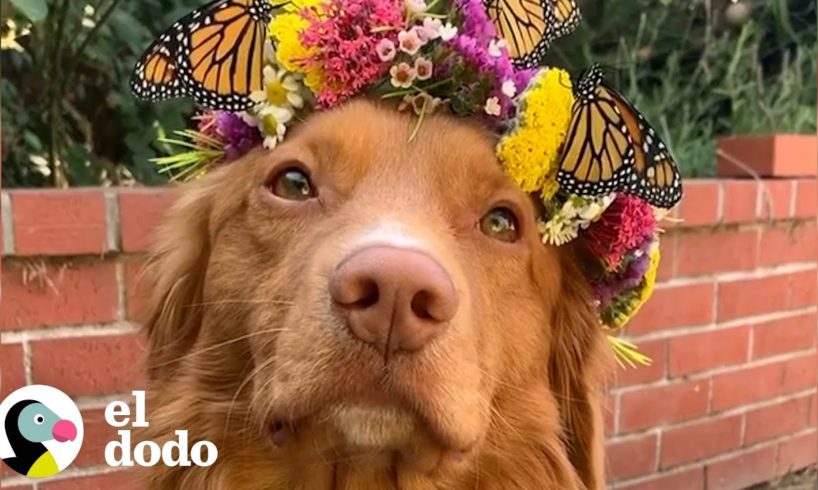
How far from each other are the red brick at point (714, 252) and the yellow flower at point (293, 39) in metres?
1.81

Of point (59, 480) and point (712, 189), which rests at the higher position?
point (712, 189)

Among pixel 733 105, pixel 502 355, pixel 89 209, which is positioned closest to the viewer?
pixel 502 355

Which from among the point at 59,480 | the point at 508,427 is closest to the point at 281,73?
the point at 508,427

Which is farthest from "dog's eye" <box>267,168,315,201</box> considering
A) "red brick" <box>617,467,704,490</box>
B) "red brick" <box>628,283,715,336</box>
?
"red brick" <box>617,467,704,490</box>

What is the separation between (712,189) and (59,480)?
2.20m

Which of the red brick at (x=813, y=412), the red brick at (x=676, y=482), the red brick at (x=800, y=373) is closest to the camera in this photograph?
the red brick at (x=676, y=482)

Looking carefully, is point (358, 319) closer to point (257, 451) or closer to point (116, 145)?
point (257, 451)

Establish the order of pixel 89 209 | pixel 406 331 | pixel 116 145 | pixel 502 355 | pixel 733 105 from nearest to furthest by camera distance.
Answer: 1. pixel 406 331
2. pixel 502 355
3. pixel 89 209
4. pixel 116 145
5. pixel 733 105

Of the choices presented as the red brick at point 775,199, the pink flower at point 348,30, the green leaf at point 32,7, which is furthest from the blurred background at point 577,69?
the pink flower at point 348,30

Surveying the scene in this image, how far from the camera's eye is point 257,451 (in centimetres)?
170

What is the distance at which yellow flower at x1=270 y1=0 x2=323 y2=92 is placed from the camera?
159cm

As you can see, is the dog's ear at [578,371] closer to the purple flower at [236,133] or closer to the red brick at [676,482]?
the purple flower at [236,133]

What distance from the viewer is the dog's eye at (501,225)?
1.66m

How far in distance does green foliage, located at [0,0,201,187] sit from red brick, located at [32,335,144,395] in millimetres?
643
